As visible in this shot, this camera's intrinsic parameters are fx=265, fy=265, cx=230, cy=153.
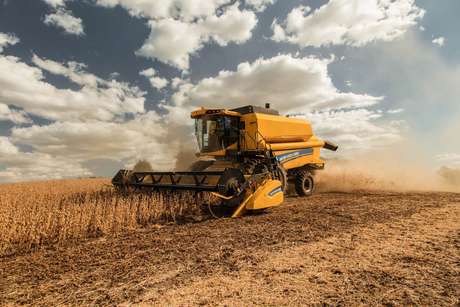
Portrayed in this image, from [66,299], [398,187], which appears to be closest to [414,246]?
[66,299]

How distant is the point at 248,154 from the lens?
851 cm

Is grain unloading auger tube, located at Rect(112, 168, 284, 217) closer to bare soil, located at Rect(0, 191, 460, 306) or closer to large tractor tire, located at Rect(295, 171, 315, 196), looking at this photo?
bare soil, located at Rect(0, 191, 460, 306)

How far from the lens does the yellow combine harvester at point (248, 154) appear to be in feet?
23.8

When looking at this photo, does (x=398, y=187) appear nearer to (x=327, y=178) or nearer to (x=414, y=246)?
(x=327, y=178)

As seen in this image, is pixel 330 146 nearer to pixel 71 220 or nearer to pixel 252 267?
pixel 252 267

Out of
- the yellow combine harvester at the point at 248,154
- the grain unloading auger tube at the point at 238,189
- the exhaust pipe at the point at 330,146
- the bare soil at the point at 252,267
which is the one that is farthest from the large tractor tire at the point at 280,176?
the exhaust pipe at the point at 330,146

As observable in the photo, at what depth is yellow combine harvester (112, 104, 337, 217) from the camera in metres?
7.26

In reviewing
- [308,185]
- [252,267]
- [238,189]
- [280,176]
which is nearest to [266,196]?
[238,189]

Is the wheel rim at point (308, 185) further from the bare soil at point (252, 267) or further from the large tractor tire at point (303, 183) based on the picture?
the bare soil at point (252, 267)

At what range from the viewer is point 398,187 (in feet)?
45.4

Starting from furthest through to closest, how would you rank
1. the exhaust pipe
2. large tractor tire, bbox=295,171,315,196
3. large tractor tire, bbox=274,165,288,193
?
1. the exhaust pipe
2. large tractor tire, bbox=295,171,315,196
3. large tractor tire, bbox=274,165,288,193

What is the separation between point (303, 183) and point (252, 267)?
739 cm

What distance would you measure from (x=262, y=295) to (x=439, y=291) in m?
1.70

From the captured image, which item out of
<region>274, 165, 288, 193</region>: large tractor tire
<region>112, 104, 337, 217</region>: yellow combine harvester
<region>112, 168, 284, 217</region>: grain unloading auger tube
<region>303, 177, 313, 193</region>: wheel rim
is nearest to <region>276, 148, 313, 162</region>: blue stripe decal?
<region>112, 104, 337, 217</region>: yellow combine harvester
